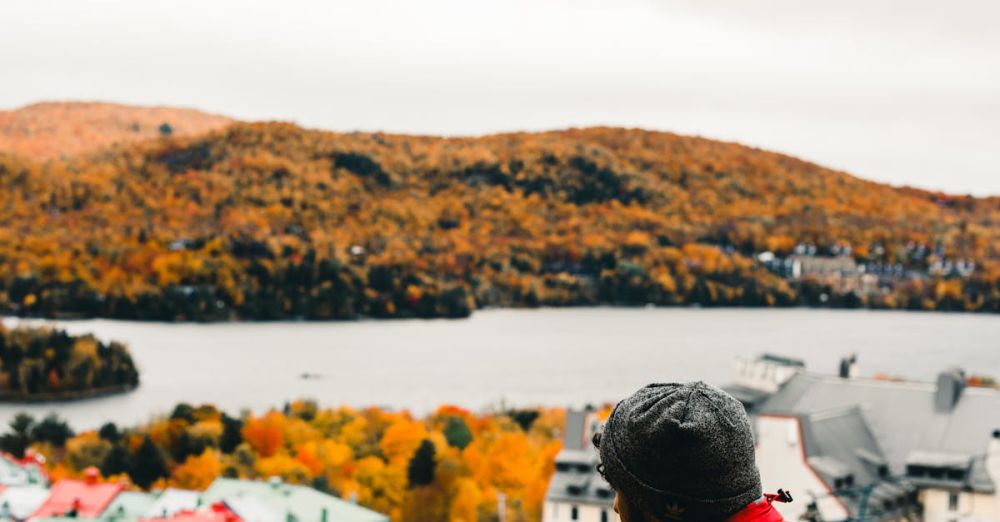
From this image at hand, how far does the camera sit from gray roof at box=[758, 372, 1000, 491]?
18703 mm

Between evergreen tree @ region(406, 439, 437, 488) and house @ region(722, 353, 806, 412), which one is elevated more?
house @ region(722, 353, 806, 412)

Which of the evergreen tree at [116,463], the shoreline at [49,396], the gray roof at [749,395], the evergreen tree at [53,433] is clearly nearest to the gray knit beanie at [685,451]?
the gray roof at [749,395]

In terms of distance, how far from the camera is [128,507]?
1995cm

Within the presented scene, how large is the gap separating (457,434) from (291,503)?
10.2 metres

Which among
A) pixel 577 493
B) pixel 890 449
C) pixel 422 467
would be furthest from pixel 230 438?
pixel 890 449

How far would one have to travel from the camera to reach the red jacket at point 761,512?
1407 mm

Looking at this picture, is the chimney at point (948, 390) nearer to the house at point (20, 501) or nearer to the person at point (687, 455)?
the house at point (20, 501)

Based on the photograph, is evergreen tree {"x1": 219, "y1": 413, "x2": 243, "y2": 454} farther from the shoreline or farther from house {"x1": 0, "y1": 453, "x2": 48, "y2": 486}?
the shoreline

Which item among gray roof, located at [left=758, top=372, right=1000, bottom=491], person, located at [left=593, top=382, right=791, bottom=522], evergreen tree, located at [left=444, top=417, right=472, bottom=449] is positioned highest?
person, located at [left=593, top=382, right=791, bottom=522]

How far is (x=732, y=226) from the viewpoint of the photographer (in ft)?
337

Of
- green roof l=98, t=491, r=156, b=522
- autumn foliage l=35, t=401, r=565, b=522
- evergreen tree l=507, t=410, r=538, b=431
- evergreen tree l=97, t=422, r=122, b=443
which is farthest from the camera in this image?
evergreen tree l=507, t=410, r=538, b=431

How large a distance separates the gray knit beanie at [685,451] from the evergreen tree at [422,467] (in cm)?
2272

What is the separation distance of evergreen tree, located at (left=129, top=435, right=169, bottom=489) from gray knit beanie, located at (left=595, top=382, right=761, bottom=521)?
2537 cm

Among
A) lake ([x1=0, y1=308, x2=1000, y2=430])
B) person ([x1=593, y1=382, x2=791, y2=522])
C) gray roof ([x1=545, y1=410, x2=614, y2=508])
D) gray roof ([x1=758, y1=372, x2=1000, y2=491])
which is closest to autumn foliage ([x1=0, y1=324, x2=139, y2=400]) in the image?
lake ([x1=0, y1=308, x2=1000, y2=430])
